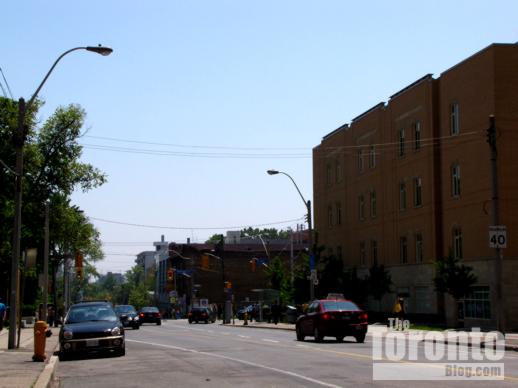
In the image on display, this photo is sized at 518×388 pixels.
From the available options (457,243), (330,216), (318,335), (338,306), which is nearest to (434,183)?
(457,243)

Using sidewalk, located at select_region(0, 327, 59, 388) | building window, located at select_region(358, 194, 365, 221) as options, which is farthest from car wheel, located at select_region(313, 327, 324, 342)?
building window, located at select_region(358, 194, 365, 221)

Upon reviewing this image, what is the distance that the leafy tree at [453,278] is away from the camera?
3962 centimetres

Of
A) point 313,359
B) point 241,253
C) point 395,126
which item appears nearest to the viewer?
point 313,359

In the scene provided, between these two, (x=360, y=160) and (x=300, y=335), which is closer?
(x=300, y=335)

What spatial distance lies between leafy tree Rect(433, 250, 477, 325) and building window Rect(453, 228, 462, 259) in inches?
155

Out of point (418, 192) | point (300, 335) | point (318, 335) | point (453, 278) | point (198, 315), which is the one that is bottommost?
point (198, 315)

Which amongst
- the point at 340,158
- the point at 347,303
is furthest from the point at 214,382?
the point at 340,158

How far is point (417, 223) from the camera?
49.3 meters

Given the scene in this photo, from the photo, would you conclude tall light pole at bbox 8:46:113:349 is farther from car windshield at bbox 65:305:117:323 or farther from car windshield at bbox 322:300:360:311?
car windshield at bbox 322:300:360:311

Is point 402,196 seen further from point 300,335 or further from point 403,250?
point 300,335

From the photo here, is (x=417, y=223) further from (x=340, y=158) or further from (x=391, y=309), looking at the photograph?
(x=340, y=158)

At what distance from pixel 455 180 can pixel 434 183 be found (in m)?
2.27

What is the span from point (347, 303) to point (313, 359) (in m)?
9.65

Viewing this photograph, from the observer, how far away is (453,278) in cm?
3966
